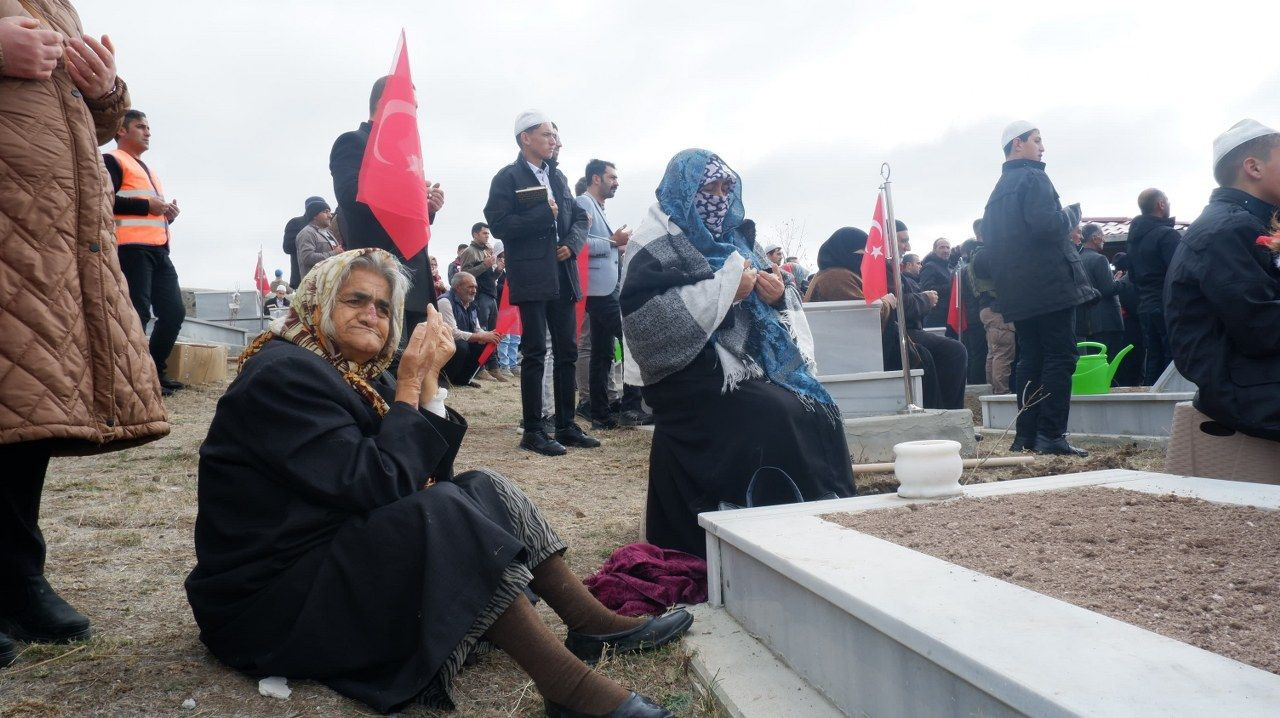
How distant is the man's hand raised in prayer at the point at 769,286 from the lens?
3863mm

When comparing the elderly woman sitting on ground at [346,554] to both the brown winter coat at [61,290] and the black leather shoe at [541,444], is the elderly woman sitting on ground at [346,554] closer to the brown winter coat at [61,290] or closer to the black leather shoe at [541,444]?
the brown winter coat at [61,290]

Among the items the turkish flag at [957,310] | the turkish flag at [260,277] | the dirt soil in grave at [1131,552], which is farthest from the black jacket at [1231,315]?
the turkish flag at [260,277]

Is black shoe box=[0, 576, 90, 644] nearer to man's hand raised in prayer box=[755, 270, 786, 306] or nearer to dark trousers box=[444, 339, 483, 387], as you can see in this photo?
man's hand raised in prayer box=[755, 270, 786, 306]

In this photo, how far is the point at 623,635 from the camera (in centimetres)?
259

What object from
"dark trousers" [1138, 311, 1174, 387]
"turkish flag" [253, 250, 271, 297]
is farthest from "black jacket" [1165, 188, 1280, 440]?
"turkish flag" [253, 250, 271, 297]

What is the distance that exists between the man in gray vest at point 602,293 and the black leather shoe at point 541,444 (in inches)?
55.5

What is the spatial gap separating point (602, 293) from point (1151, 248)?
181 inches

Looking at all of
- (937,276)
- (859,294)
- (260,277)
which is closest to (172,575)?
(859,294)

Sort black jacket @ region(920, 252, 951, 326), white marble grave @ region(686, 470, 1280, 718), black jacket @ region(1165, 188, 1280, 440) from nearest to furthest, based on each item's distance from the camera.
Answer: white marble grave @ region(686, 470, 1280, 718)
black jacket @ region(1165, 188, 1280, 440)
black jacket @ region(920, 252, 951, 326)

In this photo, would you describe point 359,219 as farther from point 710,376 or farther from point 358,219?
point 710,376

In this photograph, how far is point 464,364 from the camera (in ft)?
36.1

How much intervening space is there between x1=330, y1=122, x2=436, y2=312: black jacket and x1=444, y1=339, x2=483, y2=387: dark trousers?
19.2ft

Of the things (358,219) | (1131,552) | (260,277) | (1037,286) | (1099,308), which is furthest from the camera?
(260,277)

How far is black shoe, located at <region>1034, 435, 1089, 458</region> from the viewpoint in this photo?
235 inches
